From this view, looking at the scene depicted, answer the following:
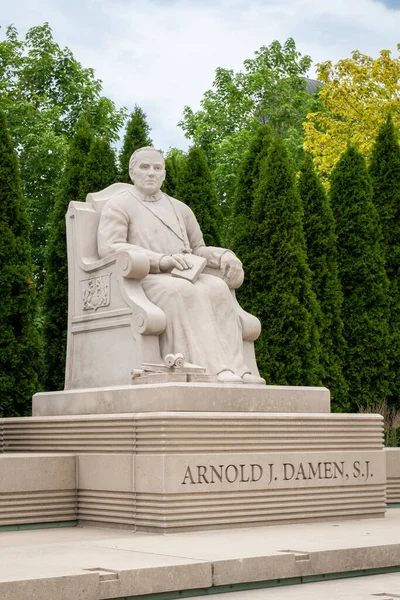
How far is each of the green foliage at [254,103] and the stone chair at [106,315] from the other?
59.1 feet

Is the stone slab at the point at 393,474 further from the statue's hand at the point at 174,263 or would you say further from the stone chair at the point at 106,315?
the statue's hand at the point at 174,263

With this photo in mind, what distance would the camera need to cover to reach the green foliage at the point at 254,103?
28.6 meters

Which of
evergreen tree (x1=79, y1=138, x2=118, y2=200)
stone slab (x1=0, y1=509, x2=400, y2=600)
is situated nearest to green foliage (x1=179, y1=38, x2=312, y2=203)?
evergreen tree (x1=79, y1=138, x2=118, y2=200)

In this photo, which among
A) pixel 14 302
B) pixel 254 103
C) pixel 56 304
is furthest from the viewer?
pixel 254 103

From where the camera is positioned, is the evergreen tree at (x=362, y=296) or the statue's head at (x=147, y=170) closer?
the statue's head at (x=147, y=170)

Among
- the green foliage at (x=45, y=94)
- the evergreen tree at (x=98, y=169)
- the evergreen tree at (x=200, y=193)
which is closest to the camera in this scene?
the evergreen tree at (x=98, y=169)

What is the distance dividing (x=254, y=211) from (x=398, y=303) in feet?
9.63

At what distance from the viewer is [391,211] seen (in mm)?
14992

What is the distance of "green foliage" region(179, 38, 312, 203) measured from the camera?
2856cm

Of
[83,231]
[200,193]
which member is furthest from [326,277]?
[83,231]

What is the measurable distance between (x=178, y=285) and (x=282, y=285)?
4.78 metres

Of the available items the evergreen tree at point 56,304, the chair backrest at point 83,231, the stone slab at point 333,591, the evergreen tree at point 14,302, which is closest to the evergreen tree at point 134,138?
the evergreen tree at point 56,304

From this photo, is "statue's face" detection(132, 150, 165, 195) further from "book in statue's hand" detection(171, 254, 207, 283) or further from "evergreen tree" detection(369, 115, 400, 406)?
"evergreen tree" detection(369, 115, 400, 406)

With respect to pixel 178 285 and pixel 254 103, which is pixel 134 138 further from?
pixel 254 103
